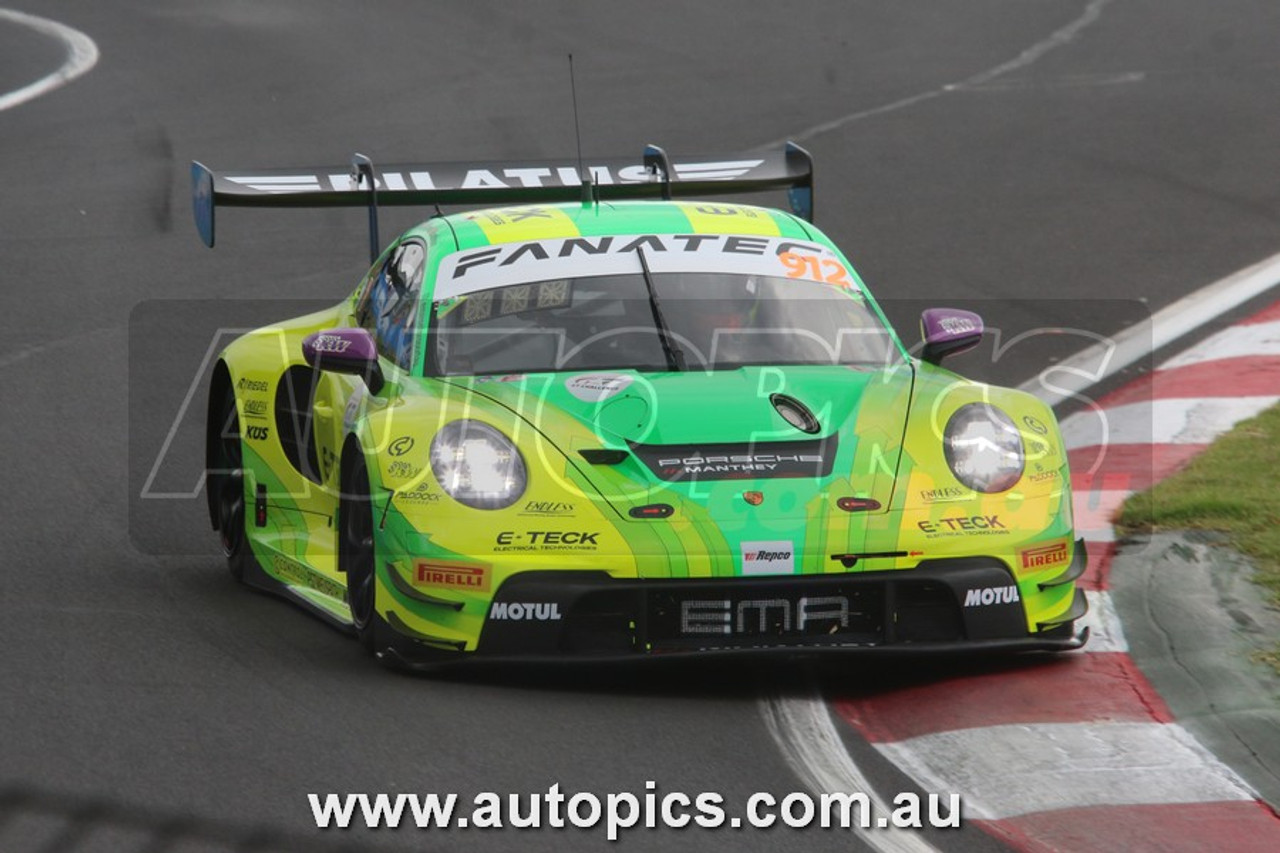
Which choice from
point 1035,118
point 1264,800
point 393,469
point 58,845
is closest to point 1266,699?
point 1264,800

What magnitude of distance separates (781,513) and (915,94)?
1333cm

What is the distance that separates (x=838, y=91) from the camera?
1891 cm

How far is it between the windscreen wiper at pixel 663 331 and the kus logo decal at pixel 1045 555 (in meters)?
1.23

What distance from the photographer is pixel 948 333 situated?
7.07 meters

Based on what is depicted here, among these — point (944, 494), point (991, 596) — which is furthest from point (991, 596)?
point (944, 494)

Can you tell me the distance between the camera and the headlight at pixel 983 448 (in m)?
6.19

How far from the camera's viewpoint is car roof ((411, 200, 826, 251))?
7438 millimetres

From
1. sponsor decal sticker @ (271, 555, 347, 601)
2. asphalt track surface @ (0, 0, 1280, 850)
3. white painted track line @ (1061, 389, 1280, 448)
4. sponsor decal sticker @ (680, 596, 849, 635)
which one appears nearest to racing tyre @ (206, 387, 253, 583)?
asphalt track surface @ (0, 0, 1280, 850)

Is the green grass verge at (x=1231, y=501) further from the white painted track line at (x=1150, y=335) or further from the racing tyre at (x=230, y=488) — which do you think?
the racing tyre at (x=230, y=488)

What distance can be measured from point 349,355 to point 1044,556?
6.94ft

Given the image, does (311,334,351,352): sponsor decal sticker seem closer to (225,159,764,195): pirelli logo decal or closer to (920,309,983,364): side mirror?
(225,159,764,195): pirelli logo decal

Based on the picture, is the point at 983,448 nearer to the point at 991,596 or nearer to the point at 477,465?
the point at 991,596

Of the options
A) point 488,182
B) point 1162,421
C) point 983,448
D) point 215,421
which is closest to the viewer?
point 983,448

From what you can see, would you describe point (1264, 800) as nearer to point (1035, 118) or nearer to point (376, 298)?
point (376, 298)
